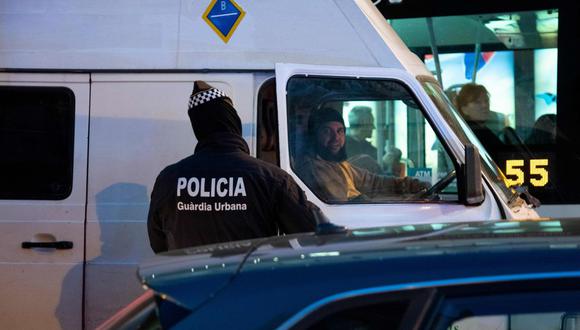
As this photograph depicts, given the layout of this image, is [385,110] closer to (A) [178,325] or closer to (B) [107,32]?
(B) [107,32]

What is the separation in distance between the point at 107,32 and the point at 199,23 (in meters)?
0.48

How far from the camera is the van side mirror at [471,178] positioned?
4.16 m

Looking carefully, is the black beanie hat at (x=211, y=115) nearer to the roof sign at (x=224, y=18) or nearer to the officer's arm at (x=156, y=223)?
the officer's arm at (x=156, y=223)

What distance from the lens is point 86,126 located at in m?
4.58

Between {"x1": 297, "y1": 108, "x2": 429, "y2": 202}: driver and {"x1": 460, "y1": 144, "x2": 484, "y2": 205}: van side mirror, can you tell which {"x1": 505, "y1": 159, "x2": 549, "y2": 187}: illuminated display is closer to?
{"x1": 297, "y1": 108, "x2": 429, "y2": 202}: driver

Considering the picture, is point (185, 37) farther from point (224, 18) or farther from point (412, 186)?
point (412, 186)

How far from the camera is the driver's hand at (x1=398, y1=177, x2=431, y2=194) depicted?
4.49m

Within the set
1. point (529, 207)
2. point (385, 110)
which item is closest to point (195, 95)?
point (385, 110)

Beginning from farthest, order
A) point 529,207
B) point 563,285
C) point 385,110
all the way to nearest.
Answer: point 385,110, point 529,207, point 563,285

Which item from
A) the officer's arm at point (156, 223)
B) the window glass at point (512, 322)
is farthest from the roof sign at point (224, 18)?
the window glass at point (512, 322)

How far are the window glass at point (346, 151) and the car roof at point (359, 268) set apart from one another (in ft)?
6.68

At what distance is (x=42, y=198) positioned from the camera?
15.1 feet

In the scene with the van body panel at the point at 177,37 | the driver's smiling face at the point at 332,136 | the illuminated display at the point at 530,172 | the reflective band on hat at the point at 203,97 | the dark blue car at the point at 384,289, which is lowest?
the dark blue car at the point at 384,289

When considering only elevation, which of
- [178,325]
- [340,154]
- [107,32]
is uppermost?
[107,32]
